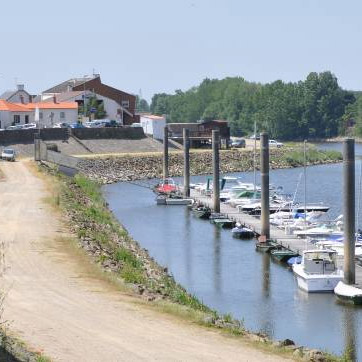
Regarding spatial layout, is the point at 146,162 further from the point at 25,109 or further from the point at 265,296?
the point at 265,296

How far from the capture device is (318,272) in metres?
39.8

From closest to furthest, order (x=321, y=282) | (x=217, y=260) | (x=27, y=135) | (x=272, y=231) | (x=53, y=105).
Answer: (x=321, y=282)
(x=217, y=260)
(x=272, y=231)
(x=27, y=135)
(x=53, y=105)

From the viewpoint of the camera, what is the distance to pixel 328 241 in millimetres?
48906

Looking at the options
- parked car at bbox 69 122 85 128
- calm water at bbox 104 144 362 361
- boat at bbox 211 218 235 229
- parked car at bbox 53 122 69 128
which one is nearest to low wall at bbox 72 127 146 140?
parked car at bbox 69 122 85 128

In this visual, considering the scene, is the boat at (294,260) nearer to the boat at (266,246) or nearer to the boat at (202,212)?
the boat at (266,246)

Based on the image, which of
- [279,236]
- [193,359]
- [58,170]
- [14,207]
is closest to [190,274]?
[279,236]

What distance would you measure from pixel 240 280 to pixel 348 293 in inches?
261

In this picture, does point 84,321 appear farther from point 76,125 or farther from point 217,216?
point 76,125

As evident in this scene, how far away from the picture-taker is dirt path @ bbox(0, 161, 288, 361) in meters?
22.8

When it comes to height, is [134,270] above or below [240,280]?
above

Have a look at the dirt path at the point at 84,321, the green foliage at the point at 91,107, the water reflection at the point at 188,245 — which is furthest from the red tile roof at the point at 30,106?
the dirt path at the point at 84,321

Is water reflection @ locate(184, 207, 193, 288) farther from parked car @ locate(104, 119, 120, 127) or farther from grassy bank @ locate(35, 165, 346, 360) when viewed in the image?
parked car @ locate(104, 119, 120, 127)

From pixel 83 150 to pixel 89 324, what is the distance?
290 ft

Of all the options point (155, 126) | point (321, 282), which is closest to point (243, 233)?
point (321, 282)
